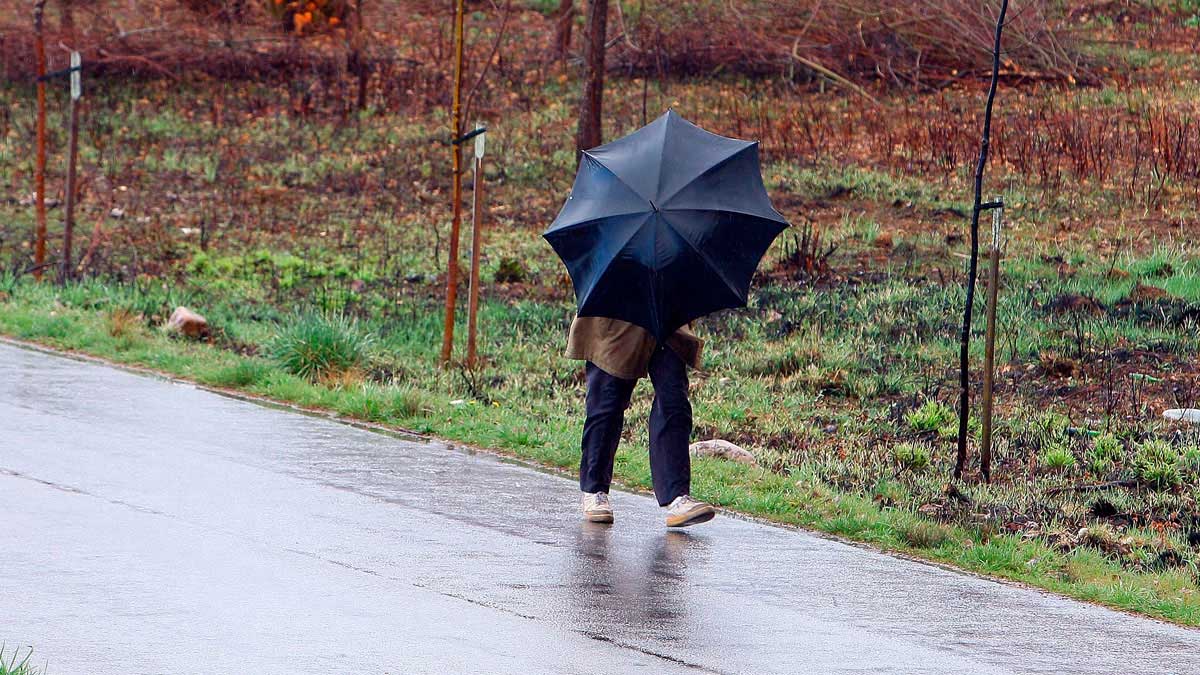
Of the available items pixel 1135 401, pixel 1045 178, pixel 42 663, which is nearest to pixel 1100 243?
pixel 1045 178

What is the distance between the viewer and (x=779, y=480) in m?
10.1

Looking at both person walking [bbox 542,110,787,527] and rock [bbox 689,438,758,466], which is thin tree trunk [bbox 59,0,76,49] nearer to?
rock [bbox 689,438,758,466]

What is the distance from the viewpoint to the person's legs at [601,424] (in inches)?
344

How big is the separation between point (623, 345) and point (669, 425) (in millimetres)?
486

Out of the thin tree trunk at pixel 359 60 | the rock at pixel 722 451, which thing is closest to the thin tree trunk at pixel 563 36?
the thin tree trunk at pixel 359 60

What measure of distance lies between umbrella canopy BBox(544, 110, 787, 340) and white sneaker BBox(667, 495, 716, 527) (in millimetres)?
931

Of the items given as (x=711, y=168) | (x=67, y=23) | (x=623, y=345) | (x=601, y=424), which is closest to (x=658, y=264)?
(x=623, y=345)

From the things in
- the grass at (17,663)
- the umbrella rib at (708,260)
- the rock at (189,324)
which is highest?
the umbrella rib at (708,260)

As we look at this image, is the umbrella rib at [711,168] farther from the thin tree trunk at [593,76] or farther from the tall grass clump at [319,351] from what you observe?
the thin tree trunk at [593,76]

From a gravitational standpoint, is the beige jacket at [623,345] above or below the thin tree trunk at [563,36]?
below

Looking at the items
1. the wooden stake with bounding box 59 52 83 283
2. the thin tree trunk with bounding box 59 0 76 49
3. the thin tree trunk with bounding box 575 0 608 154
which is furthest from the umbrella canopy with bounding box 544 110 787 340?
the thin tree trunk with bounding box 59 0 76 49

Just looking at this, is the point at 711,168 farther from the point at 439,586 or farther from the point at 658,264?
the point at 439,586

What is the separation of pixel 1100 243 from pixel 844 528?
10.4 metres

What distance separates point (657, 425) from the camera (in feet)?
28.4
